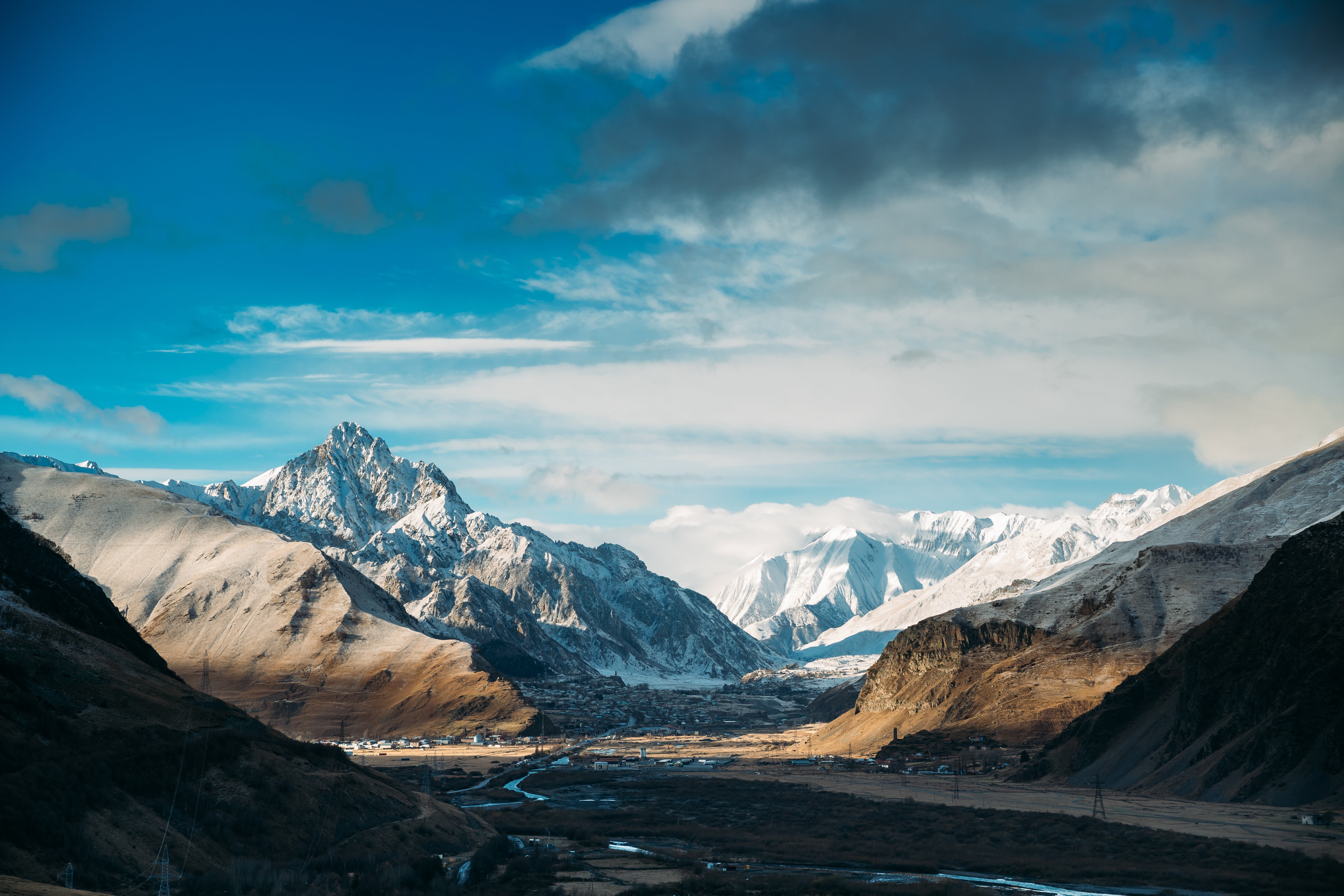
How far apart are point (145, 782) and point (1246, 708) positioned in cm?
9675

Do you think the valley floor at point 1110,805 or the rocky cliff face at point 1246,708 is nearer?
the valley floor at point 1110,805

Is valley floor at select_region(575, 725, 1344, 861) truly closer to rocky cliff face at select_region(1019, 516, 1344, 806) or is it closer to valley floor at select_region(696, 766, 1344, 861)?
valley floor at select_region(696, 766, 1344, 861)

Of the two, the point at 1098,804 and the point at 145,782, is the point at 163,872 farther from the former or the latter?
the point at 1098,804

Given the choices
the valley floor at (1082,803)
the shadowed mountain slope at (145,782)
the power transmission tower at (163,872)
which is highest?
the shadowed mountain slope at (145,782)

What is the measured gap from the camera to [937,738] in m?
168

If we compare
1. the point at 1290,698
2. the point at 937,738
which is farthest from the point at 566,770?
the point at 1290,698

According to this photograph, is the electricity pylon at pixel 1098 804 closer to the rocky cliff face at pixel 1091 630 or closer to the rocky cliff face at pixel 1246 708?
the rocky cliff face at pixel 1246 708

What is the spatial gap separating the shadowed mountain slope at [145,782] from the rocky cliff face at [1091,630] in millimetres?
105516

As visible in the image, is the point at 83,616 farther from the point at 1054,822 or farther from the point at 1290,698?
the point at 1290,698

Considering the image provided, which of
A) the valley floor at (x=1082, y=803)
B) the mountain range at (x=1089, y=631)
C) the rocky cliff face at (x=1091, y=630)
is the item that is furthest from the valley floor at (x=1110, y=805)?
the rocky cliff face at (x=1091, y=630)

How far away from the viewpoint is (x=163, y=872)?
4978 centimetres

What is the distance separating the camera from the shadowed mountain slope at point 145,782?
159 ft

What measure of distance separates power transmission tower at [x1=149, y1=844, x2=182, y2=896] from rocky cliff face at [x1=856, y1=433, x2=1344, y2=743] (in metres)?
129

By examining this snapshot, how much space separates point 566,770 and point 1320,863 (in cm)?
12073
